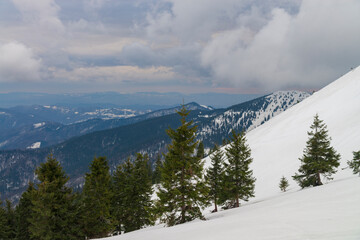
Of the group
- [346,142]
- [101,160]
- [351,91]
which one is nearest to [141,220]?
[101,160]

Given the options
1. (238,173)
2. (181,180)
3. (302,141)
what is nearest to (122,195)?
(181,180)

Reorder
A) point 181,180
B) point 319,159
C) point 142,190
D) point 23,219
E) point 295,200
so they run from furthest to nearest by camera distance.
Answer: point 23,219 → point 142,190 → point 319,159 → point 181,180 → point 295,200

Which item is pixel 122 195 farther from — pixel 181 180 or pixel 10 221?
pixel 10 221

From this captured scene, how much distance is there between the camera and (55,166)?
20422mm

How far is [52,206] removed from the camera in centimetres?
1919

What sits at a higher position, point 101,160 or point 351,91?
point 351,91

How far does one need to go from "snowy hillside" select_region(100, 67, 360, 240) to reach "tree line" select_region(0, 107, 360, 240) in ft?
7.75

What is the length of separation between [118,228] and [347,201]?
29009 millimetres

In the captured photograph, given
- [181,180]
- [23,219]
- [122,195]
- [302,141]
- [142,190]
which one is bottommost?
[23,219]

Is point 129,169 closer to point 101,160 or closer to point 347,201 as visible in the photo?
point 101,160

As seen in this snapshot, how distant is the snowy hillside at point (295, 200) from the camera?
7.40 m

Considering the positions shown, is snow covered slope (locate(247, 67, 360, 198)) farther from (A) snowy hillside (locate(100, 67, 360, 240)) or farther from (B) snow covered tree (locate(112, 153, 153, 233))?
(B) snow covered tree (locate(112, 153, 153, 233))

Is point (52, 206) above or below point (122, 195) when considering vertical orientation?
above

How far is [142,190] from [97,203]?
6668mm
